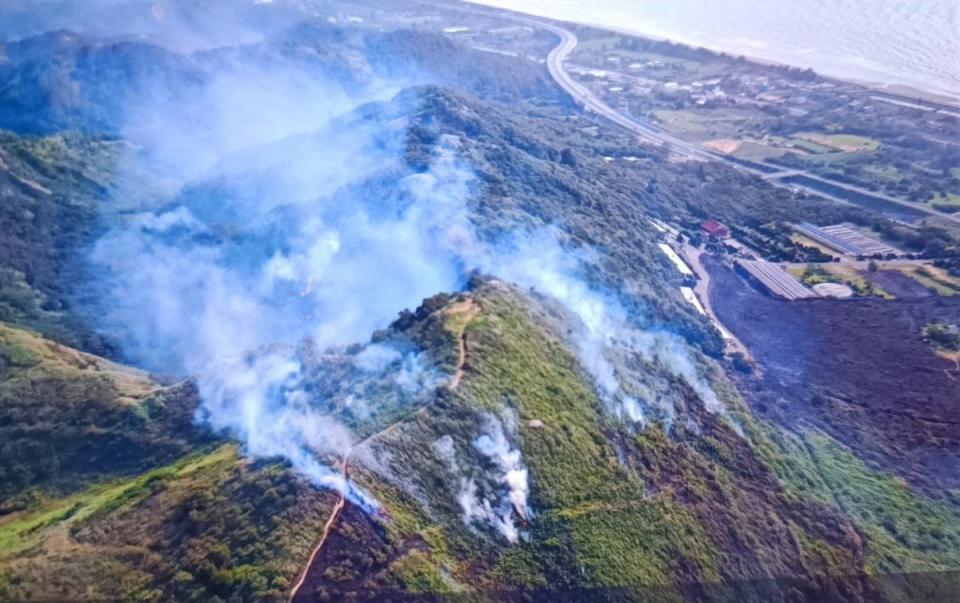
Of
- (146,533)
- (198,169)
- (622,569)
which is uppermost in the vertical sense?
(146,533)

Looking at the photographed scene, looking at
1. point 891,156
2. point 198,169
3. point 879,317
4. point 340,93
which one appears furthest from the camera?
point 340,93

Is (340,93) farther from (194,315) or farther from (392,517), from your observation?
(392,517)

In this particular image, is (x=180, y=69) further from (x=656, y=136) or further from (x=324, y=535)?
(x=324, y=535)

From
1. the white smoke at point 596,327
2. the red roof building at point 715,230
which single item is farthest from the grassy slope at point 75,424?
the red roof building at point 715,230

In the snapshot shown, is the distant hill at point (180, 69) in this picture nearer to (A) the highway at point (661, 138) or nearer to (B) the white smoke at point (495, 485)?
(A) the highway at point (661, 138)

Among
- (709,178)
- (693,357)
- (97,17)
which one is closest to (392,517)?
(693,357)

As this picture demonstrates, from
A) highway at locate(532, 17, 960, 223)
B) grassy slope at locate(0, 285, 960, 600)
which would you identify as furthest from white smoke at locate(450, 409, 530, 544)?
highway at locate(532, 17, 960, 223)

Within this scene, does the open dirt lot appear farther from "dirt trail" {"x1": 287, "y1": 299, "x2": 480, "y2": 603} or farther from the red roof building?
"dirt trail" {"x1": 287, "y1": 299, "x2": 480, "y2": 603}
